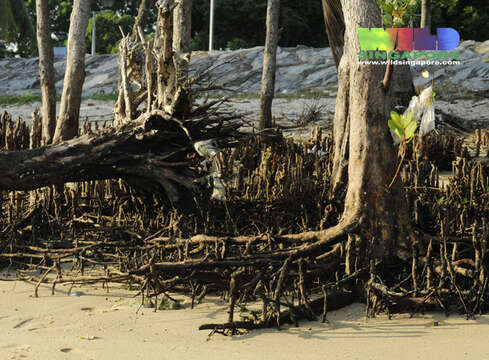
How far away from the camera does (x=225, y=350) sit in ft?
10.1

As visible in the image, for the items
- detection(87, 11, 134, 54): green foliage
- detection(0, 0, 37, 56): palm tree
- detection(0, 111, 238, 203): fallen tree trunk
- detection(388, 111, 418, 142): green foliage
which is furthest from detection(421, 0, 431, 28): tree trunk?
detection(87, 11, 134, 54): green foliage

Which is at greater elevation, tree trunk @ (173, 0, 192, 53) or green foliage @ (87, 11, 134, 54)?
green foliage @ (87, 11, 134, 54)

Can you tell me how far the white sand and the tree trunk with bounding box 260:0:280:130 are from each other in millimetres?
5202

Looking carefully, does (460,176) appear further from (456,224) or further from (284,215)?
(284,215)

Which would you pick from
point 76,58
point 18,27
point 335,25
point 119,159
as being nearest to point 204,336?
point 119,159

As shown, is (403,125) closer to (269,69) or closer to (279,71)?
(269,69)

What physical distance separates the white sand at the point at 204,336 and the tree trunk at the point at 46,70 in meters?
3.17

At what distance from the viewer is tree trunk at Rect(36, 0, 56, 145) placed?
663 cm

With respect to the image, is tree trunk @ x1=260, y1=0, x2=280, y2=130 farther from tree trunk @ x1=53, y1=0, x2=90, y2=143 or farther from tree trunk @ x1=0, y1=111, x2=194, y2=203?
tree trunk @ x1=0, y1=111, x2=194, y2=203

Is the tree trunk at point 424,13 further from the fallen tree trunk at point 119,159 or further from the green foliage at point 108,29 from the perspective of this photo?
the green foliage at point 108,29

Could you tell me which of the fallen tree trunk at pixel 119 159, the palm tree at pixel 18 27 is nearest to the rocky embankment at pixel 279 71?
the palm tree at pixel 18 27

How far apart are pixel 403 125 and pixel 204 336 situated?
158cm

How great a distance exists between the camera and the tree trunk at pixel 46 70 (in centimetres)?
663

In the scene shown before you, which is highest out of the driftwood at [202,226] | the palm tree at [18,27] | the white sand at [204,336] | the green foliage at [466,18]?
the green foliage at [466,18]
